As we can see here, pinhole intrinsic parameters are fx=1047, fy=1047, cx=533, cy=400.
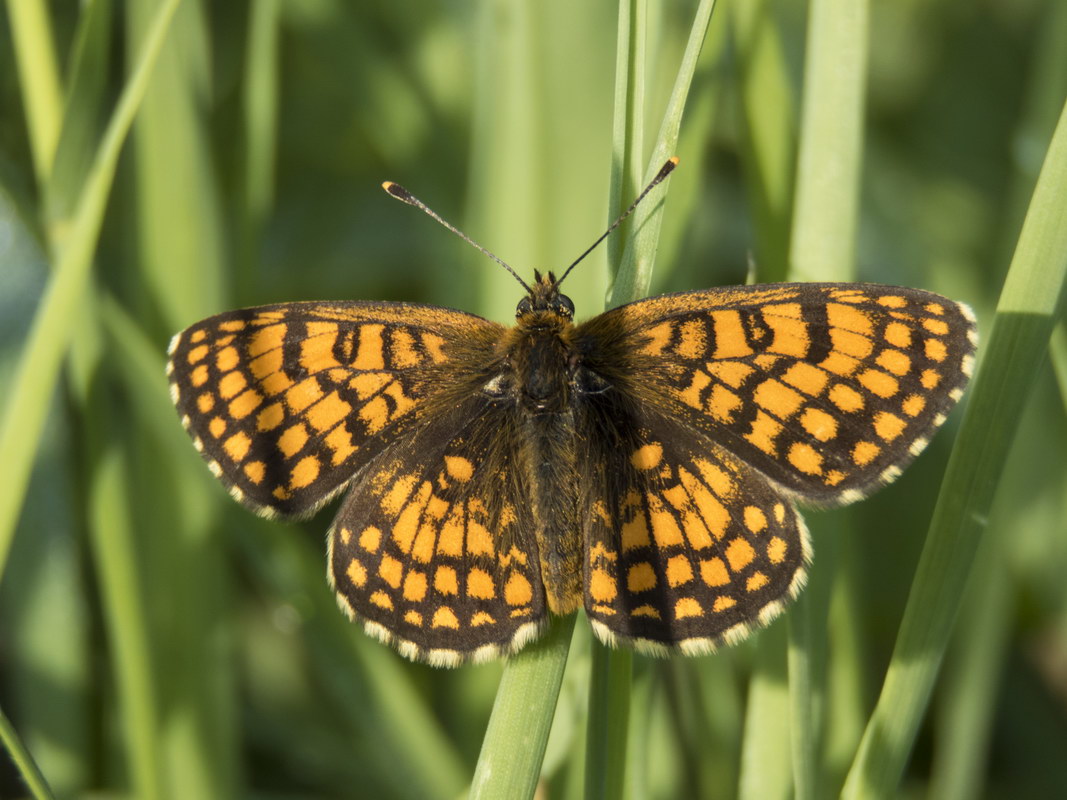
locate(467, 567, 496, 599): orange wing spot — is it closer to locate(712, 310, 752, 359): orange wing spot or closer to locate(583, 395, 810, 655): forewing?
locate(583, 395, 810, 655): forewing

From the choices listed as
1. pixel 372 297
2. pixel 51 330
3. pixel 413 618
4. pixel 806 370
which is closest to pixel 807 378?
pixel 806 370

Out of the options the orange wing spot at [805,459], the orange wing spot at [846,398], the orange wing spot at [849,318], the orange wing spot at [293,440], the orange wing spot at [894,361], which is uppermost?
the orange wing spot at [849,318]

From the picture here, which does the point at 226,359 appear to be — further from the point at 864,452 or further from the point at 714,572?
the point at 864,452

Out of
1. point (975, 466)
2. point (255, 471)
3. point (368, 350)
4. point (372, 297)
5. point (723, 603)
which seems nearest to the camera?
point (975, 466)

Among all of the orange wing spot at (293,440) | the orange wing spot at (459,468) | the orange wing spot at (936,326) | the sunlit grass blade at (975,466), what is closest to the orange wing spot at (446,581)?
the orange wing spot at (459,468)

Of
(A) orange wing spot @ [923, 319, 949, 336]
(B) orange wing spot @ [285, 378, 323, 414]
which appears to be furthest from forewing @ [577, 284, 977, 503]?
(B) orange wing spot @ [285, 378, 323, 414]

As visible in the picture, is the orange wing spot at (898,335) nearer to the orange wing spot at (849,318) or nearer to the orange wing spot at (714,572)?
the orange wing spot at (849,318)
